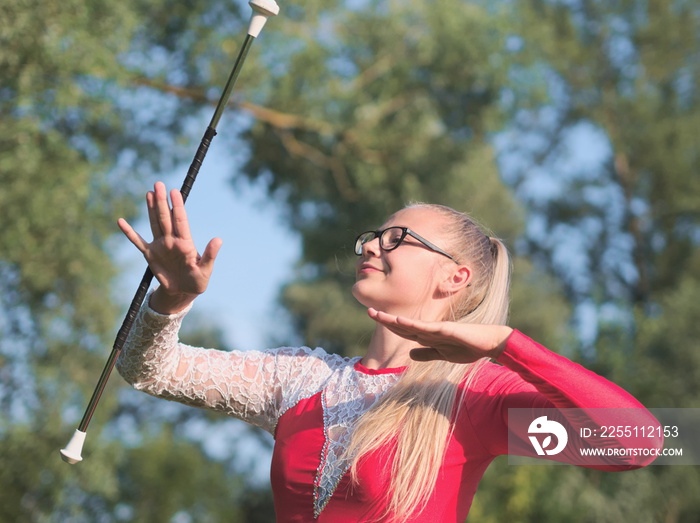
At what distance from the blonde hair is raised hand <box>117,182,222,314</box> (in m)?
0.54

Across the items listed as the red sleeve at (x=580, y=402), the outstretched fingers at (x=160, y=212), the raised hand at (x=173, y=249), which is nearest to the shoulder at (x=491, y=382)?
the red sleeve at (x=580, y=402)

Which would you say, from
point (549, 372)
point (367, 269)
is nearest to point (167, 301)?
point (367, 269)

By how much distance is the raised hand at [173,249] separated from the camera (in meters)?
1.88

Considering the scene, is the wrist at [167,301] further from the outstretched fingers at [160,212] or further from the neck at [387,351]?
the neck at [387,351]

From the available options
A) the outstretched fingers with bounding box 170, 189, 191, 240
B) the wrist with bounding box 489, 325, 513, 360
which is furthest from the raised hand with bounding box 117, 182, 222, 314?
the wrist with bounding box 489, 325, 513, 360

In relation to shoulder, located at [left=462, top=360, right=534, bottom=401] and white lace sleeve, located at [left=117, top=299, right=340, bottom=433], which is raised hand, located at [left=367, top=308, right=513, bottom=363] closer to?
shoulder, located at [left=462, top=360, right=534, bottom=401]

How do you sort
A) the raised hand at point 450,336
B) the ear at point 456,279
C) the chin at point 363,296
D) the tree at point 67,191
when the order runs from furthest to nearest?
the tree at point 67,191
the ear at point 456,279
the chin at point 363,296
the raised hand at point 450,336

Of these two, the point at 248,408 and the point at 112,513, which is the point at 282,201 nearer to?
the point at 112,513

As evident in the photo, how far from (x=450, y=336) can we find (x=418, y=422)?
412 mm

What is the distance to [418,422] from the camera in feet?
6.50

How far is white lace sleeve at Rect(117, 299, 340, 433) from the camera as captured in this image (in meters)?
2.11

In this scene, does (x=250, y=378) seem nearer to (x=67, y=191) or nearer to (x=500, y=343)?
(x=500, y=343)

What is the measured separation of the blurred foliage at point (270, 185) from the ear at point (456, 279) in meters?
1.14

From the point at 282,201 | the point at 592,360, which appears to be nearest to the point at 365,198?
the point at 282,201
